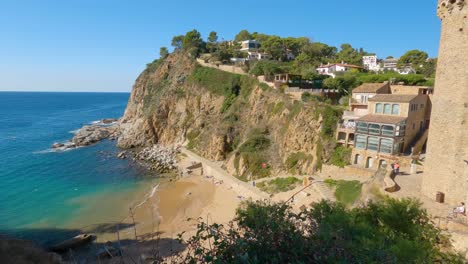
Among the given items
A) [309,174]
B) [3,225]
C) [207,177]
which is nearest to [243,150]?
[207,177]

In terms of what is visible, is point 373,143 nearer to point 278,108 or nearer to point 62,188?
point 278,108

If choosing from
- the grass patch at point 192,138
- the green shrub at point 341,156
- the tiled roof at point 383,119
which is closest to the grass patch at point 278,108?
the green shrub at point 341,156

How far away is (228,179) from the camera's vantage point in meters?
28.2

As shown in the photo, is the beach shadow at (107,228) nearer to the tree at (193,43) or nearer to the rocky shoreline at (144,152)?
the rocky shoreline at (144,152)

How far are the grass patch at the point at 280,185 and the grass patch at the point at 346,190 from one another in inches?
116

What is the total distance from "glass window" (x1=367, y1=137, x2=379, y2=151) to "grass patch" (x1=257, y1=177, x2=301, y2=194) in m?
6.50

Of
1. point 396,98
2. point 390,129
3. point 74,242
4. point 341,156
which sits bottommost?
point 74,242

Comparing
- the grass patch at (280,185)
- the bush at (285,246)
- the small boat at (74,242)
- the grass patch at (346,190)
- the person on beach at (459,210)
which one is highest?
the bush at (285,246)

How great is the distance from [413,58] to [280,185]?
149 ft

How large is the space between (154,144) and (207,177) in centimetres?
1831

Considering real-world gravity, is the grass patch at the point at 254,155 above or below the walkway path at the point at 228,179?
above

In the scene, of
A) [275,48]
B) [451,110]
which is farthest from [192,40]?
[451,110]

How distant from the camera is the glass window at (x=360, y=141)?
22.4m

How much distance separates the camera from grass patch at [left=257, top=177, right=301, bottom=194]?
23.3 meters
